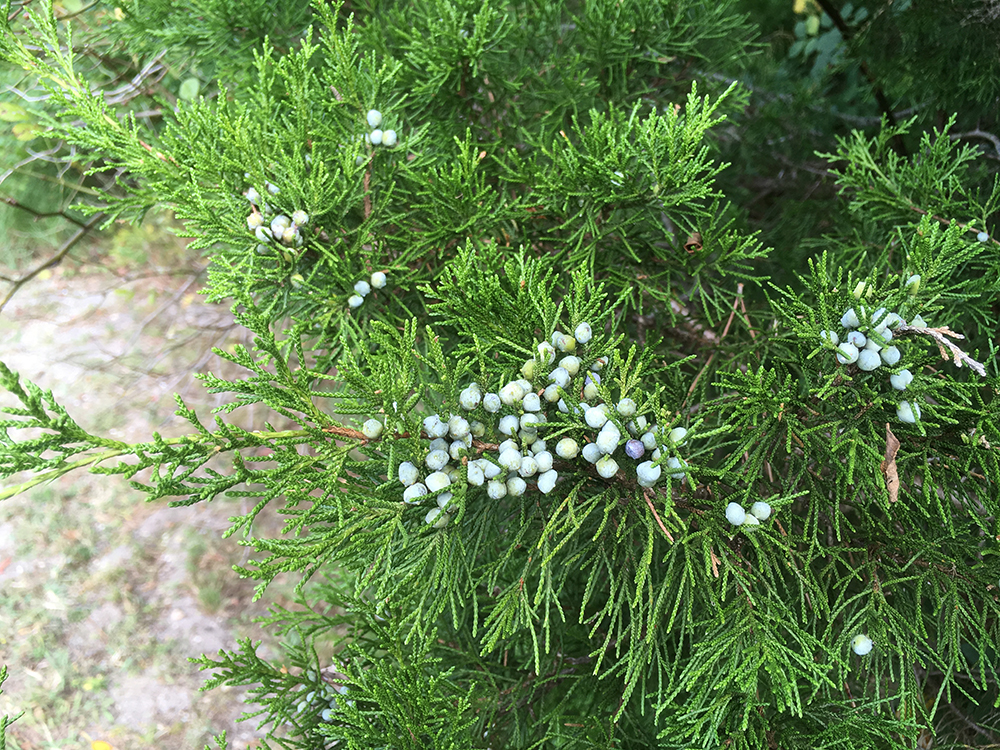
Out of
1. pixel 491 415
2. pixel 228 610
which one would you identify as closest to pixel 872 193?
pixel 491 415

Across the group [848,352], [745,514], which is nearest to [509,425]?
[745,514]

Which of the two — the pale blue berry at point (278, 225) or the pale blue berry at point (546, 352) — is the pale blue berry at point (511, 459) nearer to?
the pale blue berry at point (546, 352)

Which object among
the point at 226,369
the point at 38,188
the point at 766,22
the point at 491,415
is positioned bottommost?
the point at 226,369

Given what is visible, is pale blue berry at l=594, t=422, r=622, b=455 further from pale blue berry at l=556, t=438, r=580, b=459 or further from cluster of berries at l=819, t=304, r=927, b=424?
cluster of berries at l=819, t=304, r=927, b=424

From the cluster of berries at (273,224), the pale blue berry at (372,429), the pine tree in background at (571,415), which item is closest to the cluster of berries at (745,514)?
the pine tree in background at (571,415)

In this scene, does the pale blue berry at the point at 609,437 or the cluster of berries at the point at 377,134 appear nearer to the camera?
the pale blue berry at the point at 609,437

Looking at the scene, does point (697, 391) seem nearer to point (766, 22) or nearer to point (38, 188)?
point (766, 22)
